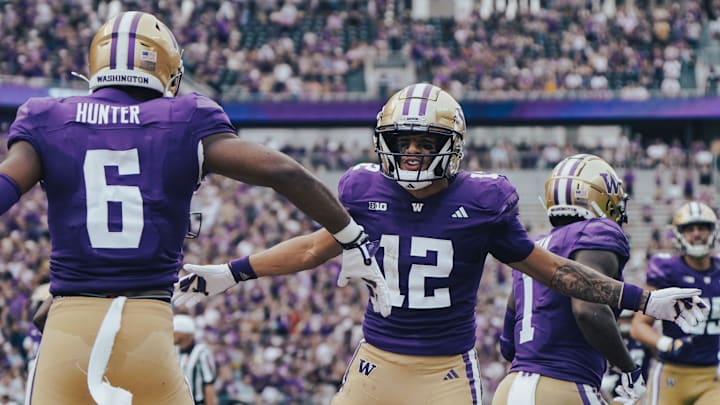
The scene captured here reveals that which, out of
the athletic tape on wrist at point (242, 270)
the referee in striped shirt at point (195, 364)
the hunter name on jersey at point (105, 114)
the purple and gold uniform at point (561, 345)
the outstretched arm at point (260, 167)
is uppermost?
the hunter name on jersey at point (105, 114)

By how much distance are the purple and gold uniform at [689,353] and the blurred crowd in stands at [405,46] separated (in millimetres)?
20031

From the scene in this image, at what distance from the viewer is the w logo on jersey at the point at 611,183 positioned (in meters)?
5.99

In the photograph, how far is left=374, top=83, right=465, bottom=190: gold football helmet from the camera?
16.1 feet

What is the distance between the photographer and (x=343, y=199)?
5012mm

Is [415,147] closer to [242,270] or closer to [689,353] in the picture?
[242,270]

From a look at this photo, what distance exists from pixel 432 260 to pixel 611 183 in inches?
61.5

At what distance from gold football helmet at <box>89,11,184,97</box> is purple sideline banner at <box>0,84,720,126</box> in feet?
76.7

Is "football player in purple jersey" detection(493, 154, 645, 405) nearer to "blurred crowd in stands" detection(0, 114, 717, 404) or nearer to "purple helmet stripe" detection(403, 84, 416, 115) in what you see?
"purple helmet stripe" detection(403, 84, 416, 115)

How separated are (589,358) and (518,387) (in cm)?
36

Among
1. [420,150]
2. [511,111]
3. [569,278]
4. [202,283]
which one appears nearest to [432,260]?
[420,150]

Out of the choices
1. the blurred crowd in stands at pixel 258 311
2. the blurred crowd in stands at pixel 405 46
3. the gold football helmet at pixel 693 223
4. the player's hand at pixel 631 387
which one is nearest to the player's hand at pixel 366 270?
the player's hand at pixel 631 387

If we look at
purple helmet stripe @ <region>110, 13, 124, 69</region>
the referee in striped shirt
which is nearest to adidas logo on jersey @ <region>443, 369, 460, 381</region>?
purple helmet stripe @ <region>110, 13, 124, 69</region>

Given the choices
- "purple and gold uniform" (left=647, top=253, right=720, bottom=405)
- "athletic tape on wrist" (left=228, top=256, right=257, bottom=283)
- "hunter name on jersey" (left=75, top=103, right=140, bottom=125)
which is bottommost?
"purple and gold uniform" (left=647, top=253, right=720, bottom=405)

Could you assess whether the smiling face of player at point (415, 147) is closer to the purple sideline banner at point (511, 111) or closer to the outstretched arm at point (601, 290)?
the outstretched arm at point (601, 290)
